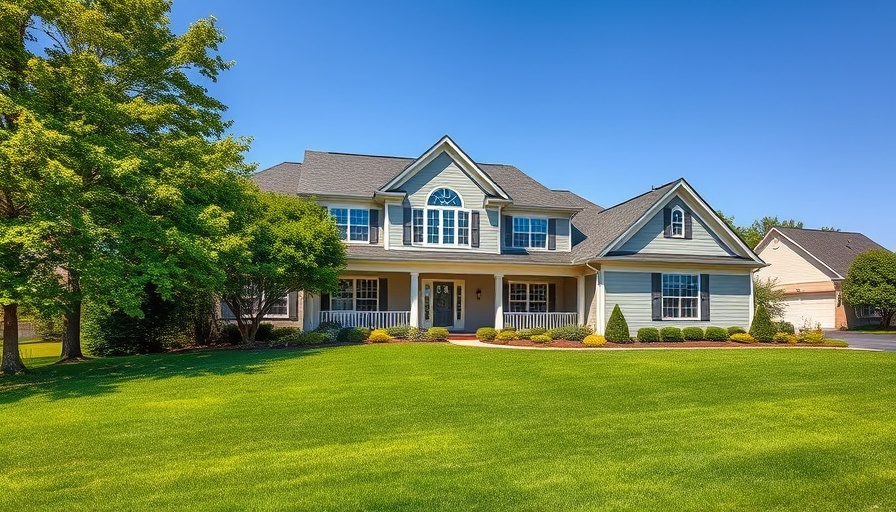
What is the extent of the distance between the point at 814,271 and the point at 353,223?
103 ft

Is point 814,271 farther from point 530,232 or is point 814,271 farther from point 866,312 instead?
point 530,232

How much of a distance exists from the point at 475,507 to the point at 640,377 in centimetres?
788

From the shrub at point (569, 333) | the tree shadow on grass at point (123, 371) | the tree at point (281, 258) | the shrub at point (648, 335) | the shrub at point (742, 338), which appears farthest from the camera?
the shrub at point (742, 338)

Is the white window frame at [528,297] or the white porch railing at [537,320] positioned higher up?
the white window frame at [528,297]

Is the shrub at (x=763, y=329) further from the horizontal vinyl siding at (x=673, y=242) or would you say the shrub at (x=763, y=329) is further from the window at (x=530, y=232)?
the window at (x=530, y=232)

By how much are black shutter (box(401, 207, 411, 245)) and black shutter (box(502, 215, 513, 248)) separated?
4.36m

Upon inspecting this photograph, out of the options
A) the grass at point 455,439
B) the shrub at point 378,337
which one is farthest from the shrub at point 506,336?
the grass at point 455,439

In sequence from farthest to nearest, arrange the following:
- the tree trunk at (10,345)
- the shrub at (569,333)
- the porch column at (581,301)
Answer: the porch column at (581,301), the shrub at (569,333), the tree trunk at (10,345)

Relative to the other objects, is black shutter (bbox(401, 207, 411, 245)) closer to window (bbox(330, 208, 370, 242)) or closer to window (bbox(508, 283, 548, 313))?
window (bbox(330, 208, 370, 242))

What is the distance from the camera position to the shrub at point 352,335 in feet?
62.0

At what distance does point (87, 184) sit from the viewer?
12898 mm

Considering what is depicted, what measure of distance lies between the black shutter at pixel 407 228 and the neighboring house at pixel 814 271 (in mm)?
28608

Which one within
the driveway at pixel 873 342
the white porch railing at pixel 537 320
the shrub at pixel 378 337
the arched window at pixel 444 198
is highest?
the arched window at pixel 444 198

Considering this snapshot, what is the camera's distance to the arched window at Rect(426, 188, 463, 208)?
21.6 metres
